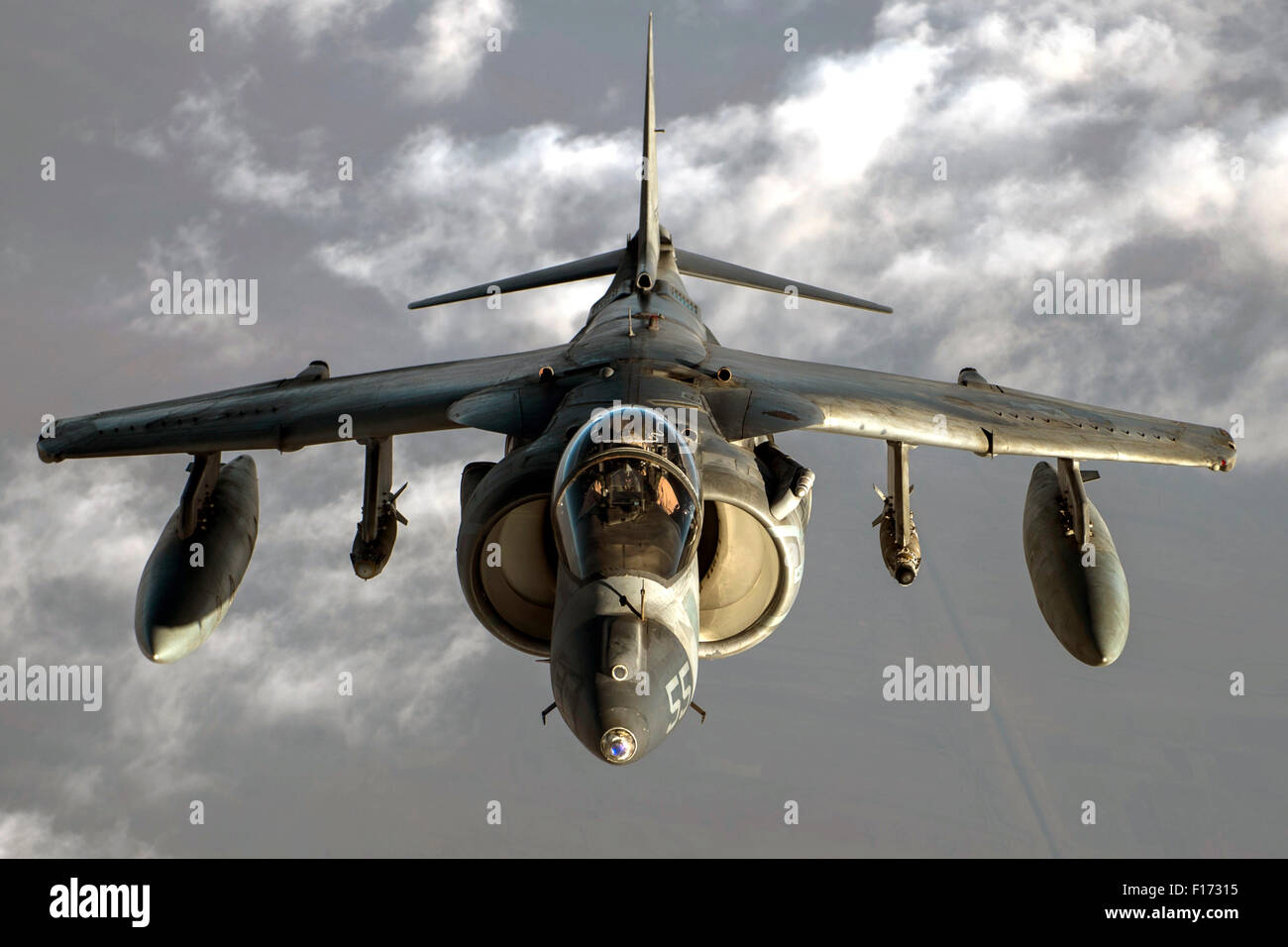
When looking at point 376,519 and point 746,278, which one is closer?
point 376,519

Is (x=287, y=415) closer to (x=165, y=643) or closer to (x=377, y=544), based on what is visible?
(x=377, y=544)

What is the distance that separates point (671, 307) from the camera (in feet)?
Answer: 47.8

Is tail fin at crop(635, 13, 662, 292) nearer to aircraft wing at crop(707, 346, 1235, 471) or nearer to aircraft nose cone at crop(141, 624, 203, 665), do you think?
aircraft wing at crop(707, 346, 1235, 471)

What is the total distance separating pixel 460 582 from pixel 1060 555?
309 inches

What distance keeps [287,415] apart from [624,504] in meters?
6.67

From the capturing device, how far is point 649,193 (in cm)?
1625

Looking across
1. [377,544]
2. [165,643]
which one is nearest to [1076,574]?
[377,544]

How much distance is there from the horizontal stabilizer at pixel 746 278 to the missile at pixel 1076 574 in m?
5.14

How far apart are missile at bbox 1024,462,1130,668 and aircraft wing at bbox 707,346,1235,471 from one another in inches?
31.9

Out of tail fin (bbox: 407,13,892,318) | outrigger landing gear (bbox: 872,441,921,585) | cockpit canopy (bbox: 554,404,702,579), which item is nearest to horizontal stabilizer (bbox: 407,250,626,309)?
tail fin (bbox: 407,13,892,318)

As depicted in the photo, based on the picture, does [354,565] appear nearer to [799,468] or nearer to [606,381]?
[606,381]

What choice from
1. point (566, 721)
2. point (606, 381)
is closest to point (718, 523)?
point (606, 381)

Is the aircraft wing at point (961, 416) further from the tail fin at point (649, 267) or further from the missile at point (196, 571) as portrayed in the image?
the missile at point (196, 571)

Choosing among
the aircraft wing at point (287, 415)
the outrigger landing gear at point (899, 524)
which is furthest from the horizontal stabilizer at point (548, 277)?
the outrigger landing gear at point (899, 524)
